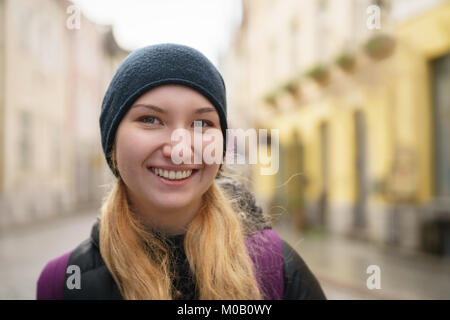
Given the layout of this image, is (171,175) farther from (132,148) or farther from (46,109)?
(46,109)

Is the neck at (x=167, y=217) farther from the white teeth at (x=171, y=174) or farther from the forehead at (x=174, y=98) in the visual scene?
the forehead at (x=174, y=98)

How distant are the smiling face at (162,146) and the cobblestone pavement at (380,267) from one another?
3.15 meters

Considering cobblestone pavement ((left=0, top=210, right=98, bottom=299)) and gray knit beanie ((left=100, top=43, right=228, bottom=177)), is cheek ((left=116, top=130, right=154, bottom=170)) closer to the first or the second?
gray knit beanie ((left=100, top=43, right=228, bottom=177))

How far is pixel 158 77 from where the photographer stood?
3.79ft

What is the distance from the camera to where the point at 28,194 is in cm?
1431

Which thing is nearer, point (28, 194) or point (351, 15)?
point (351, 15)

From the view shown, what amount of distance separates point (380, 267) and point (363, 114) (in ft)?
14.5

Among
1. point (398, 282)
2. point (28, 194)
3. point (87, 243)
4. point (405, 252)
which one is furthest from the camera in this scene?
point (28, 194)

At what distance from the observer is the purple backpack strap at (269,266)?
4.12 feet

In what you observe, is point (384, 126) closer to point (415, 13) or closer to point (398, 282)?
point (415, 13)

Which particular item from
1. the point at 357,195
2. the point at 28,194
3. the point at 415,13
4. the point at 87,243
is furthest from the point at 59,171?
the point at 87,243

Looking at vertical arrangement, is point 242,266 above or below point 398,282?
above

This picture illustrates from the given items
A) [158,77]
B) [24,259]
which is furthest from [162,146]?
[24,259]
